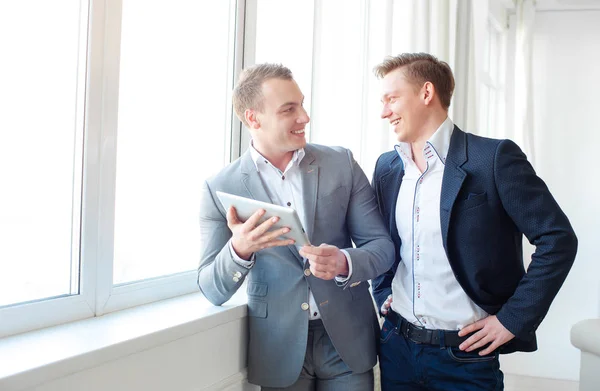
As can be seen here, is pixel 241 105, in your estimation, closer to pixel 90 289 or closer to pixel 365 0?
pixel 90 289

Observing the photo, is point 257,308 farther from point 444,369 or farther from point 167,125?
point 167,125

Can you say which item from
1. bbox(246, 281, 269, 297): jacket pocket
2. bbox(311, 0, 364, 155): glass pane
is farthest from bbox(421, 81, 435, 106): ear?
bbox(311, 0, 364, 155): glass pane

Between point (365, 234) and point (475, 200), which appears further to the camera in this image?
point (365, 234)

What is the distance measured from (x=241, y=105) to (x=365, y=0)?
62.1 inches

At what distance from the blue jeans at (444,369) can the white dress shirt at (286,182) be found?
30 centimetres

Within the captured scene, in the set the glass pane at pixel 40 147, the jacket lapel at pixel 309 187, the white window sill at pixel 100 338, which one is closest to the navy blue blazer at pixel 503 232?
the jacket lapel at pixel 309 187

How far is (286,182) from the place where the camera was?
1868 millimetres

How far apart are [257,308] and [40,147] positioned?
791mm

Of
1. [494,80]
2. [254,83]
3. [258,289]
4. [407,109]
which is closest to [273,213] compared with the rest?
[258,289]

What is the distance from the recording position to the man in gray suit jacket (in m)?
1.79

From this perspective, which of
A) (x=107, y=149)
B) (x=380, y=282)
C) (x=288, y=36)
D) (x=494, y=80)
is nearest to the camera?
(x=107, y=149)

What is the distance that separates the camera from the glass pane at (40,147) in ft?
4.80

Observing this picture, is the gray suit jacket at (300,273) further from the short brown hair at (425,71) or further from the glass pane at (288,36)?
the glass pane at (288,36)

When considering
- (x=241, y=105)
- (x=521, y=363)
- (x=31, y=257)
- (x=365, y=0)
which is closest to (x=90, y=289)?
(x=31, y=257)
